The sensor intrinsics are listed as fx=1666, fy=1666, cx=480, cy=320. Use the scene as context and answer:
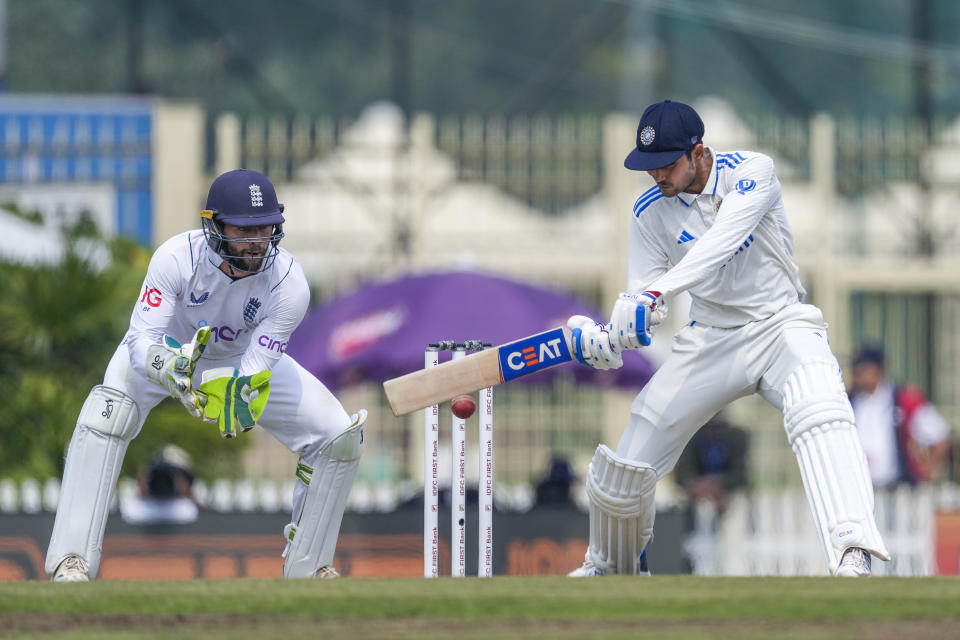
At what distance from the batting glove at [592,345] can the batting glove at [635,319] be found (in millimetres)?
34

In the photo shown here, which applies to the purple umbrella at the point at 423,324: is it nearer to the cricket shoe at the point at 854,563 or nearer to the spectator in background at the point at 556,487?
the spectator in background at the point at 556,487

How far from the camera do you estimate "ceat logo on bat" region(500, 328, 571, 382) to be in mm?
6152

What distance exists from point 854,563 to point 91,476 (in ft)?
9.17

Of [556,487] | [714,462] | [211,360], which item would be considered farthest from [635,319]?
[714,462]

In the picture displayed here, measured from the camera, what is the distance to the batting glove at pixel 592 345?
6.04 metres

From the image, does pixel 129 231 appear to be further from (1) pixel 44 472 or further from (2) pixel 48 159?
(1) pixel 44 472

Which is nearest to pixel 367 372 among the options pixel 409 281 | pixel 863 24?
pixel 409 281

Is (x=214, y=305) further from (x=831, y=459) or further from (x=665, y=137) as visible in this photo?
(x=831, y=459)

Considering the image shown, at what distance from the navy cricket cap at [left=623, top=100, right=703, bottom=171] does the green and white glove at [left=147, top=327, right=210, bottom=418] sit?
1684 millimetres

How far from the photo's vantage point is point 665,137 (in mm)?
6121

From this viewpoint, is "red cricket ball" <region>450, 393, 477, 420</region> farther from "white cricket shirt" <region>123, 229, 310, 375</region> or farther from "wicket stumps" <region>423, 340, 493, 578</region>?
"white cricket shirt" <region>123, 229, 310, 375</region>

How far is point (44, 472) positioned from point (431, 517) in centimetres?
569

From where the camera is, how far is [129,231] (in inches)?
611

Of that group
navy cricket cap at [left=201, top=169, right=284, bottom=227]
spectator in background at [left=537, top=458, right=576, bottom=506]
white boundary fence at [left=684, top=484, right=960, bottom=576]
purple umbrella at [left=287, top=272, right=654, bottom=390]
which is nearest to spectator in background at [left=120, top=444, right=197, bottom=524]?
purple umbrella at [left=287, top=272, right=654, bottom=390]
